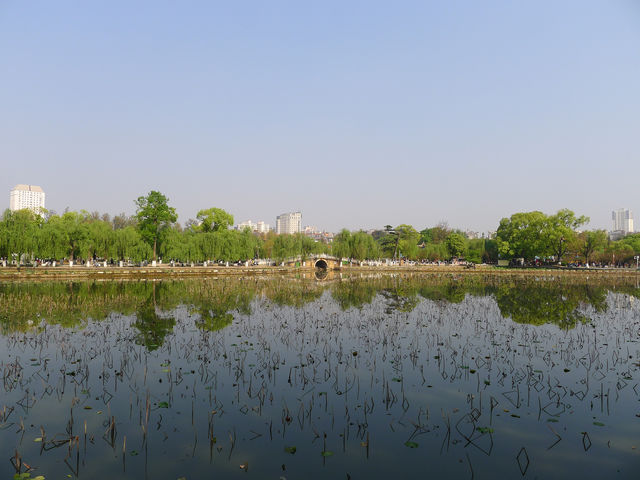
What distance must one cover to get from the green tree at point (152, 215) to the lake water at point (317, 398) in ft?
130

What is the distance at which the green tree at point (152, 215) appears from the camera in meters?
57.8

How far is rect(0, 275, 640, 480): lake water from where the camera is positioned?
714 centimetres

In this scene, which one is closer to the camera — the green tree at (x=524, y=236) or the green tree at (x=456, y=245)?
the green tree at (x=524, y=236)

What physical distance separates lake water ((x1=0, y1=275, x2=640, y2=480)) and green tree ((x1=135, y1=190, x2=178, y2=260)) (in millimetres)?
39506

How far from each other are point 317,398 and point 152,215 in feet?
179

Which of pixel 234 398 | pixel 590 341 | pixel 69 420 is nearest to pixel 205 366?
pixel 234 398

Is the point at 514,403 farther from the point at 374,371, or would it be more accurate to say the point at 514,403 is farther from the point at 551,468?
the point at 374,371

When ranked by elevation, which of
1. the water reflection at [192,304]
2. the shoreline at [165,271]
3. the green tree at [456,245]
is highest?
the green tree at [456,245]

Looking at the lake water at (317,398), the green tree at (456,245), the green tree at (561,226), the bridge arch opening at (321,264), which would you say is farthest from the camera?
the green tree at (456,245)

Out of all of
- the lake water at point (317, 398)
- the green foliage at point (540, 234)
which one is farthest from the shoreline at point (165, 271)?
the lake water at point (317, 398)

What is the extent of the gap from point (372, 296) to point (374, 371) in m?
20.5

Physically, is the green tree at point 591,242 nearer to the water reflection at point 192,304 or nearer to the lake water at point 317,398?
the water reflection at point 192,304

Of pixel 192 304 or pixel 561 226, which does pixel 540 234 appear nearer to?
pixel 561 226

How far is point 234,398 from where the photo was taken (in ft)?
32.6
